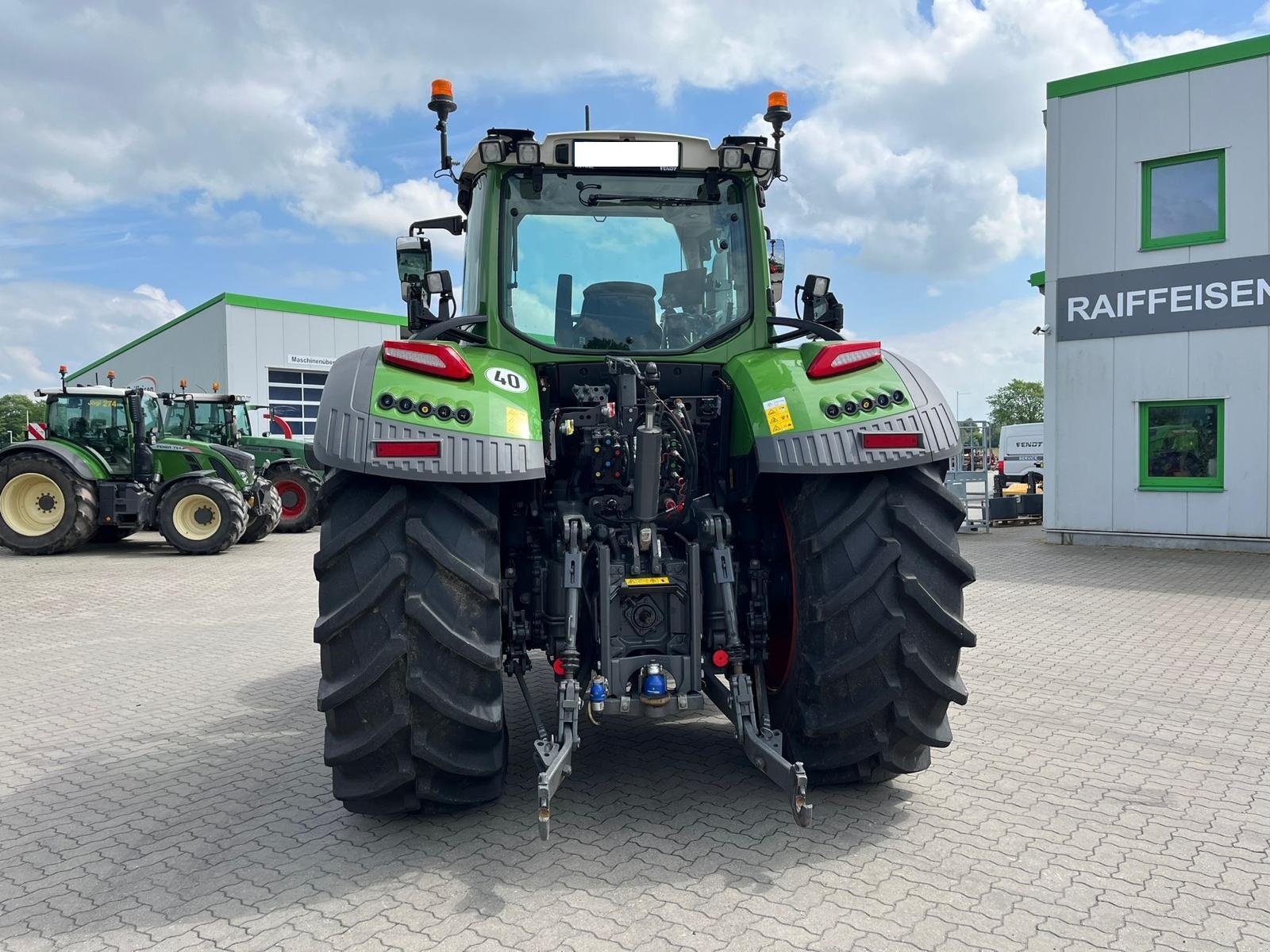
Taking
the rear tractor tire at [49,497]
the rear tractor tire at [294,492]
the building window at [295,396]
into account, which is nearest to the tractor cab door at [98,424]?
the rear tractor tire at [49,497]

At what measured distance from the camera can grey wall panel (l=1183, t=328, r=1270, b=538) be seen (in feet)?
38.8

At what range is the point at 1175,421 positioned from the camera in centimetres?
1259

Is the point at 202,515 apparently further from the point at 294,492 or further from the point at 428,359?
the point at 428,359

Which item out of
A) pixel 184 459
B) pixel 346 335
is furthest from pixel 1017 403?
pixel 184 459

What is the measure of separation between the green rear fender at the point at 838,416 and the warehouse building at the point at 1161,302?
422 inches

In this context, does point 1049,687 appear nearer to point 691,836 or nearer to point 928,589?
point 928,589

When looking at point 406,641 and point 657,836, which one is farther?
point 657,836

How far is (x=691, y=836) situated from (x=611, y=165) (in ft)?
8.84

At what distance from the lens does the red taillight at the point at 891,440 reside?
3.33 metres

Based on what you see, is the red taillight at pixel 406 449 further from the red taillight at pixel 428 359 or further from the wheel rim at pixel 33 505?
the wheel rim at pixel 33 505

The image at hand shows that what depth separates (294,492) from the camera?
17344 millimetres

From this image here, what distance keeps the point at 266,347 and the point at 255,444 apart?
1490 cm

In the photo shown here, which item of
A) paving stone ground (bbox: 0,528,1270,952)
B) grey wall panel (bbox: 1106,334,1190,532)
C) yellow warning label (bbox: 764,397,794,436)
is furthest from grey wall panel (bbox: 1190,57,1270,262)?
yellow warning label (bbox: 764,397,794,436)

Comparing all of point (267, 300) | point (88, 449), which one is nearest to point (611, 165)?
point (88, 449)
